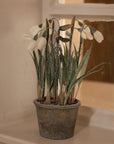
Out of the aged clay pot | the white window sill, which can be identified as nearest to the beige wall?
the white window sill

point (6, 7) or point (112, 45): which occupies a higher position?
point (6, 7)

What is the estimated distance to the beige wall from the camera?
1223 mm

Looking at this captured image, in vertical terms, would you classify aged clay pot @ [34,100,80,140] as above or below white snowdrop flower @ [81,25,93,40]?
below

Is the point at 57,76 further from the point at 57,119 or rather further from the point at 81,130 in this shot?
the point at 81,130

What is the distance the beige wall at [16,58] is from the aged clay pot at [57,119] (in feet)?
0.64

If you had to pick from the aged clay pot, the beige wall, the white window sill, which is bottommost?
the white window sill

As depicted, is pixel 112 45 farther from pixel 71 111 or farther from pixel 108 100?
pixel 71 111

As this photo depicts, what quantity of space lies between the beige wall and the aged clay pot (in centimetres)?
20

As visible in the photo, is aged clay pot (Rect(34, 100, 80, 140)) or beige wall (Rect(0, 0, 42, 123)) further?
beige wall (Rect(0, 0, 42, 123))

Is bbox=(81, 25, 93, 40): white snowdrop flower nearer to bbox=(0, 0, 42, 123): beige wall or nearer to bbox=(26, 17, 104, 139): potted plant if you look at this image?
bbox=(26, 17, 104, 139): potted plant

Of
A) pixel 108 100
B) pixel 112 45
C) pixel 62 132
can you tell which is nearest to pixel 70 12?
pixel 112 45

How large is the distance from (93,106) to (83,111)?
49mm

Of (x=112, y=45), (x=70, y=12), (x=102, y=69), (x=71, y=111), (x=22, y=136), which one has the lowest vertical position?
(x=22, y=136)

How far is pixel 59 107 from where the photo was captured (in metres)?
1.07
